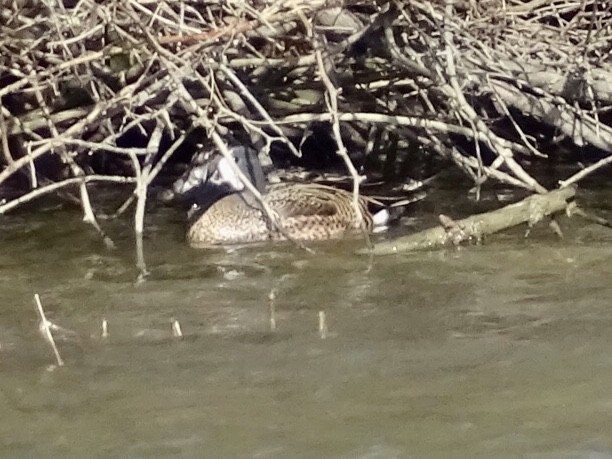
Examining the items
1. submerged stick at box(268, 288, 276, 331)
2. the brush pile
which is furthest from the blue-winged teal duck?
submerged stick at box(268, 288, 276, 331)

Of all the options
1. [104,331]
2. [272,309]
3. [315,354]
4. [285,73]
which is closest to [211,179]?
[285,73]

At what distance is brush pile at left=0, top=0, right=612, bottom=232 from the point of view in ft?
18.5

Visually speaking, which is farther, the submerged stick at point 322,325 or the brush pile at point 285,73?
the brush pile at point 285,73

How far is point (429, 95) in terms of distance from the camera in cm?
707

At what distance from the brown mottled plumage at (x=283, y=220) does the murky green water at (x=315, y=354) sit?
27 centimetres

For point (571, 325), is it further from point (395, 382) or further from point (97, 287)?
point (97, 287)

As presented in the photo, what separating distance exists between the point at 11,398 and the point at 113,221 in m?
2.83

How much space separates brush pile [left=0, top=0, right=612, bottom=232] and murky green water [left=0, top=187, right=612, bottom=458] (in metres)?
0.43

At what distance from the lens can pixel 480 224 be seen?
19.1 ft

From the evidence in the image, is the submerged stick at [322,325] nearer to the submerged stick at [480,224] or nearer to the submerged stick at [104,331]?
the submerged stick at [104,331]

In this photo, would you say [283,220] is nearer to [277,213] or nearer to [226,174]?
[277,213]

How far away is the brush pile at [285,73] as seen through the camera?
5.64m

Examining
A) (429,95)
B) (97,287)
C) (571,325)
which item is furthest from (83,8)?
(571,325)

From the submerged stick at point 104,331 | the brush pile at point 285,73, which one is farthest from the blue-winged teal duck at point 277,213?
the submerged stick at point 104,331
